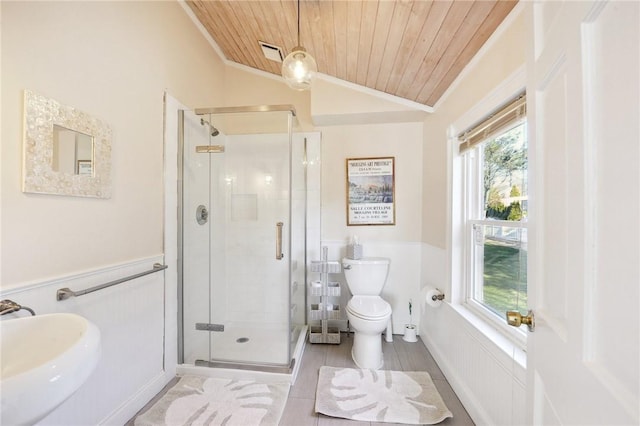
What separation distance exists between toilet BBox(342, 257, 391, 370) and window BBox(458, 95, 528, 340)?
26.2 inches

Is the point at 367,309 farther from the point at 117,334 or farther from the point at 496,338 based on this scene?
the point at 117,334

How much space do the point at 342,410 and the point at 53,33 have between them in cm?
244

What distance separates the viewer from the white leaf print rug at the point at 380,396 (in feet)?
5.04

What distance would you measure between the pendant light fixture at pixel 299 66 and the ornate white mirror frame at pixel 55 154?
3.43 ft

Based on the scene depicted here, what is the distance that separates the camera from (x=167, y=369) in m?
1.83

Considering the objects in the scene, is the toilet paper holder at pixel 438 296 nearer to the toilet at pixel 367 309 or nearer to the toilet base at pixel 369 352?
the toilet at pixel 367 309

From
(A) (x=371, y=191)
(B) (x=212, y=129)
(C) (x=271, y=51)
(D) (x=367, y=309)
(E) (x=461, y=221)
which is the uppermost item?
(C) (x=271, y=51)

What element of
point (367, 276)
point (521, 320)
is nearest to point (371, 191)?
point (367, 276)

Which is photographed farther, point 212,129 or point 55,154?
point 212,129

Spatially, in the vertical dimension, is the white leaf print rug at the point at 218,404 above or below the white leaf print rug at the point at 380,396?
above

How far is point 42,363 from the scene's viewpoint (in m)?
0.79

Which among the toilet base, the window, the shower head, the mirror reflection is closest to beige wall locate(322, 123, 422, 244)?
the window

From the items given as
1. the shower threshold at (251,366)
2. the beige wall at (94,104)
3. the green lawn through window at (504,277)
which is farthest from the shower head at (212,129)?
the green lawn through window at (504,277)

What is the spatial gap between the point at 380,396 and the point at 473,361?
0.63 meters
